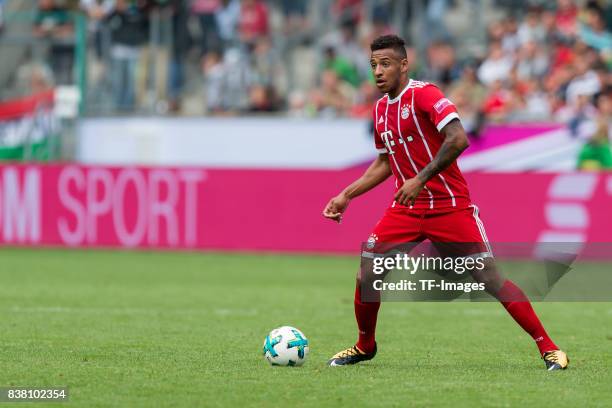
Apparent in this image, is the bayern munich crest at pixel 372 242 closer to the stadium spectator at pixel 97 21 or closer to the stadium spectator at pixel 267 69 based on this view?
the stadium spectator at pixel 267 69

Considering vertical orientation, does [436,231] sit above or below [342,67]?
below

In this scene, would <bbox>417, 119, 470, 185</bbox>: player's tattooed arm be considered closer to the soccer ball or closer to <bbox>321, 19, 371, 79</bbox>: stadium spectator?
the soccer ball

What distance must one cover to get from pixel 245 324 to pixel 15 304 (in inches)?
112

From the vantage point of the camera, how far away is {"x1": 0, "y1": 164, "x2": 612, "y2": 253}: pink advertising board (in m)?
19.4

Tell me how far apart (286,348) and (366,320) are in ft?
1.97

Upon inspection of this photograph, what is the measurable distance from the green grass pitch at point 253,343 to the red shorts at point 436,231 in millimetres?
850

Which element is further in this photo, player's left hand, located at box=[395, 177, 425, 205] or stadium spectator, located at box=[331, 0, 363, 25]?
stadium spectator, located at box=[331, 0, 363, 25]

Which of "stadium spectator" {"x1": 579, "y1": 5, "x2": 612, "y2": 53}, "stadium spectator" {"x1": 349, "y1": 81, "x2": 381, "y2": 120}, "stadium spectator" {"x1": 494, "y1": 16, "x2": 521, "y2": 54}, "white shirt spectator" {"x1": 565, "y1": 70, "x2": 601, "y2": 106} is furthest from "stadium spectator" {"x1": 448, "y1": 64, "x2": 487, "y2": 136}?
"stadium spectator" {"x1": 579, "y1": 5, "x2": 612, "y2": 53}

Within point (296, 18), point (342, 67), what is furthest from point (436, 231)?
point (296, 18)

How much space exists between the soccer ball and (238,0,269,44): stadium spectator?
15472mm

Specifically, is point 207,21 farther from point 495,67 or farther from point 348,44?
point 495,67

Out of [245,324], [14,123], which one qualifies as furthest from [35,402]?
[14,123]

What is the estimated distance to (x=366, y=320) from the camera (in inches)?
334

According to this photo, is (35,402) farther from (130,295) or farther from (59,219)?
(59,219)
